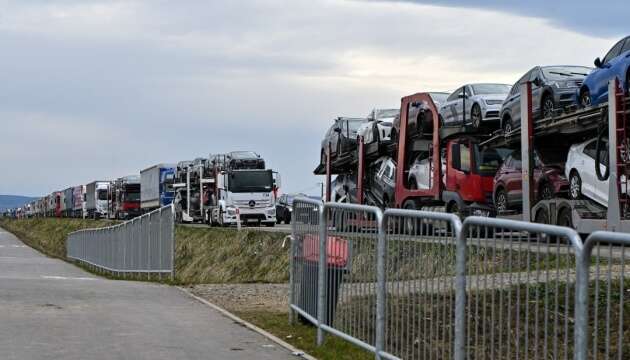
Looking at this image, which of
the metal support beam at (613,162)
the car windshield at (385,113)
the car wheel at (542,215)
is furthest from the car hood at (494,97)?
the metal support beam at (613,162)

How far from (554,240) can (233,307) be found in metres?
10.1

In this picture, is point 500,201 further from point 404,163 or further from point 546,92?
point 404,163

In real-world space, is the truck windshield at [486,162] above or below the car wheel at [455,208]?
above

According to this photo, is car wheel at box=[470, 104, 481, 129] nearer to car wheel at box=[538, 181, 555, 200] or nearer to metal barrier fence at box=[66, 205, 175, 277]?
car wheel at box=[538, 181, 555, 200]

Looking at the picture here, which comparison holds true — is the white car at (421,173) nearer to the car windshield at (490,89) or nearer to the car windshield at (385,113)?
the car windshield at (490,89)

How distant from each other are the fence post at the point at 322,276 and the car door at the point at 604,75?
9.32m

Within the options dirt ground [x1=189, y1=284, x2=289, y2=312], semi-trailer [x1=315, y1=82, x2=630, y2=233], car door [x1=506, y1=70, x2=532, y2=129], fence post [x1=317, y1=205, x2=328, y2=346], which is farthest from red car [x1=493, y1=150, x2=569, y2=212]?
fence post [x1=317, y1=205, x2=328, y2=346]

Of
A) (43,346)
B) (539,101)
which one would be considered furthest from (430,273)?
(539,101)

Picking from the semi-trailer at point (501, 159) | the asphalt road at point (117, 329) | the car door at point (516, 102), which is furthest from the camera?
the car door at point (516, 102)

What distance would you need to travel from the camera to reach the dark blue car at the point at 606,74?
17.8 metres

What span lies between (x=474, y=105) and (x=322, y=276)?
14956mm

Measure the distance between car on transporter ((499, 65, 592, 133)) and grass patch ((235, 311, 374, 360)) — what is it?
8963 millimetres

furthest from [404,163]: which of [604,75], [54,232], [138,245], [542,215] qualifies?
[54,232]

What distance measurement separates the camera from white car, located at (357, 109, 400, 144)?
28.6 meters
